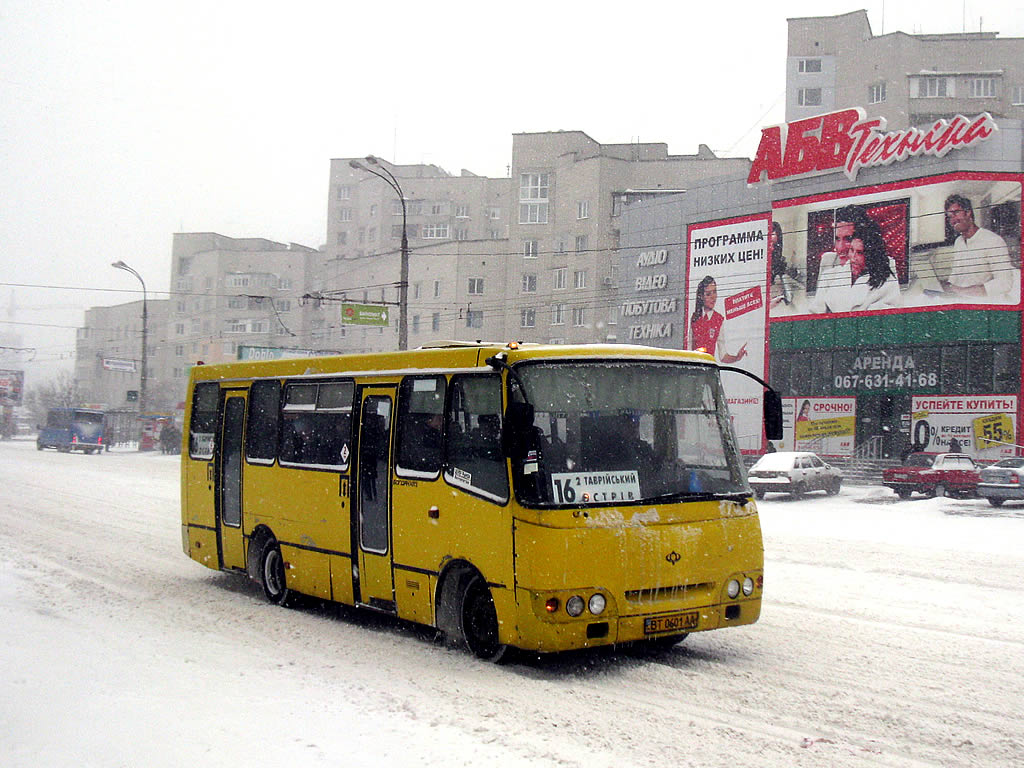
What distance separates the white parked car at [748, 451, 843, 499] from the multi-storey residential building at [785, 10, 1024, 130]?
40.7m

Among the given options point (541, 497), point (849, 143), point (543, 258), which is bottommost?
point (541, 497)

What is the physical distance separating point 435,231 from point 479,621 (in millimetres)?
91147

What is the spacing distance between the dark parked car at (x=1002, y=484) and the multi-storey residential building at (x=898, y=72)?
43.6 meters

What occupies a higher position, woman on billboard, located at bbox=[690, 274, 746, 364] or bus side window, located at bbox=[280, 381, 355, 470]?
woman on billboard, located at bbox=[690, 274, 746, 364]

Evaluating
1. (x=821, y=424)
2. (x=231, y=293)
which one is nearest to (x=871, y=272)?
(x=821, y=424)

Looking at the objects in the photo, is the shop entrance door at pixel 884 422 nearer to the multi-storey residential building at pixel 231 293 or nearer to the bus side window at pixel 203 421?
the bus side window at pixel 203 421

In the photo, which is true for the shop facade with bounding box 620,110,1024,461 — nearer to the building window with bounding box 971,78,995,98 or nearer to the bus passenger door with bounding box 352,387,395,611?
the building window with bounding box 971,78,995,98

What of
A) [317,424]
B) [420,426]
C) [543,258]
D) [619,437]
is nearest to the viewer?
[619,437]

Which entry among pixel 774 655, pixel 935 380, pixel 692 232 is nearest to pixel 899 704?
pixel 774 655

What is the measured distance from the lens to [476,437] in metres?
8.20

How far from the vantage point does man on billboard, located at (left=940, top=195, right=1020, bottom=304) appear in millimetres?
39406

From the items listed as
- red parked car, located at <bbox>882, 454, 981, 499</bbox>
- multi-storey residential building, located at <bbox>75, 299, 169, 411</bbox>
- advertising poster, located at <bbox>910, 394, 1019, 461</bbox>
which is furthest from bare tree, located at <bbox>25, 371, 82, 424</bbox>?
red parked car, located at <bbox>882, 454, 981, 499</bbox>

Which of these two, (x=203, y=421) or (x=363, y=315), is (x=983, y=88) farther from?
(x=203, y=421)

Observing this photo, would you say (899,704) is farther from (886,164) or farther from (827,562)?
(886,164)
